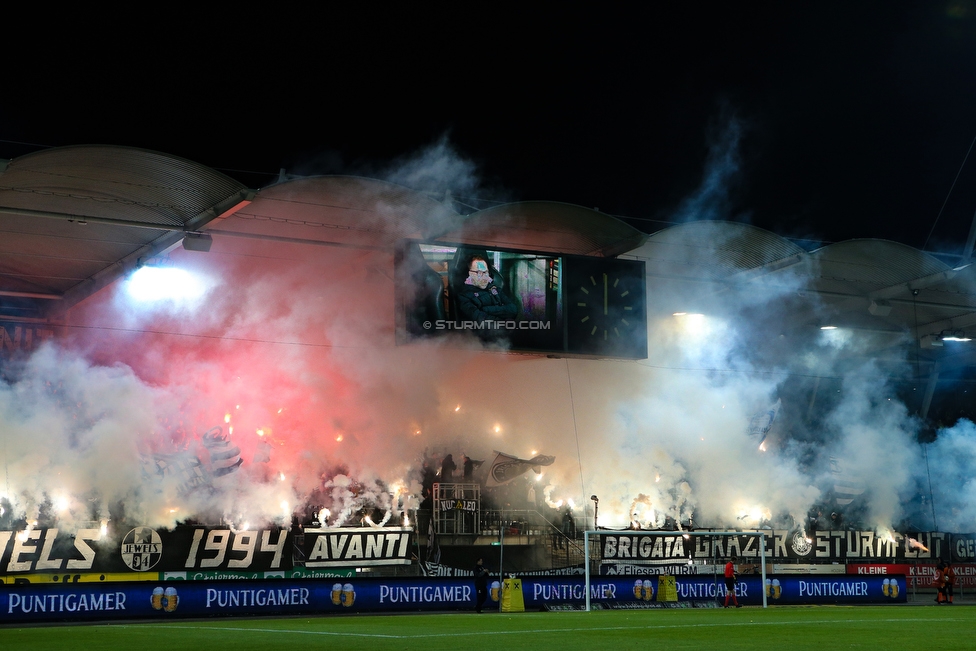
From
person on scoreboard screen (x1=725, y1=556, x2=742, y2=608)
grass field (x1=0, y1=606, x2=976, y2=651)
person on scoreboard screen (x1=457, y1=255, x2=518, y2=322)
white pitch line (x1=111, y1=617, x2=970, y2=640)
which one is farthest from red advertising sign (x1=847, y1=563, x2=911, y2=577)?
person on scoreboard screen (x1=457, y1=255, x2=518, y2=322)

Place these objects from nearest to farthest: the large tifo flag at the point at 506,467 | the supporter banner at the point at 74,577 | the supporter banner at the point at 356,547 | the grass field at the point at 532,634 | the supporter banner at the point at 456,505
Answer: the grass field at the point at 532,634 < the supporter banner at the point at 74,577 < the supporter banner at the point at 356,547 < the supporter banner at the point at 456,505 < the large tifo flag at the point at 506,467

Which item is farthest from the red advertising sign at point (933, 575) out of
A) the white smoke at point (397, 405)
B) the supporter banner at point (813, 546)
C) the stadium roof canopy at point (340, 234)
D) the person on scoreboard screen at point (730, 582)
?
the person on scoreboard screen at point (730, 582)

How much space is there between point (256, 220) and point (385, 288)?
4.87 m

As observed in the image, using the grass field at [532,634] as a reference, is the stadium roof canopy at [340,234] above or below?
above

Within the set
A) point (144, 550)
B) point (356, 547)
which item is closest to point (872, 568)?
point (356, 547)

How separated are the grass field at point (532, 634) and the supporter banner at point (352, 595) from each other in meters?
1.36

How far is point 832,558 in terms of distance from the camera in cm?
2964

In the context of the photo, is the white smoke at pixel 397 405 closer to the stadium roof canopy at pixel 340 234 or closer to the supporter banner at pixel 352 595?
the stadium roof canopy at pixel 340 234

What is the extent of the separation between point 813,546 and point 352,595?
16.7 meters

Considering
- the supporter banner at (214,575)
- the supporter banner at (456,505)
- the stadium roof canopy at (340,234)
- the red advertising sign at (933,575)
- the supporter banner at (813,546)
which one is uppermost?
the stadium roof canopy at (340,234)

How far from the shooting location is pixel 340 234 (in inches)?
878

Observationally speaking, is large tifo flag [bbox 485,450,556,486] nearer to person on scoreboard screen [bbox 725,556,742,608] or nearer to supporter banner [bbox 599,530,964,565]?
supporter banner [bbox 599,530,964,565]

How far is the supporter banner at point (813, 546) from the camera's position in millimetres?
27766

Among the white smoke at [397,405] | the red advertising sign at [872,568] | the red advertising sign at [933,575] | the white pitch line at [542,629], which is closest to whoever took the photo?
the white pitch line at [542,629]
